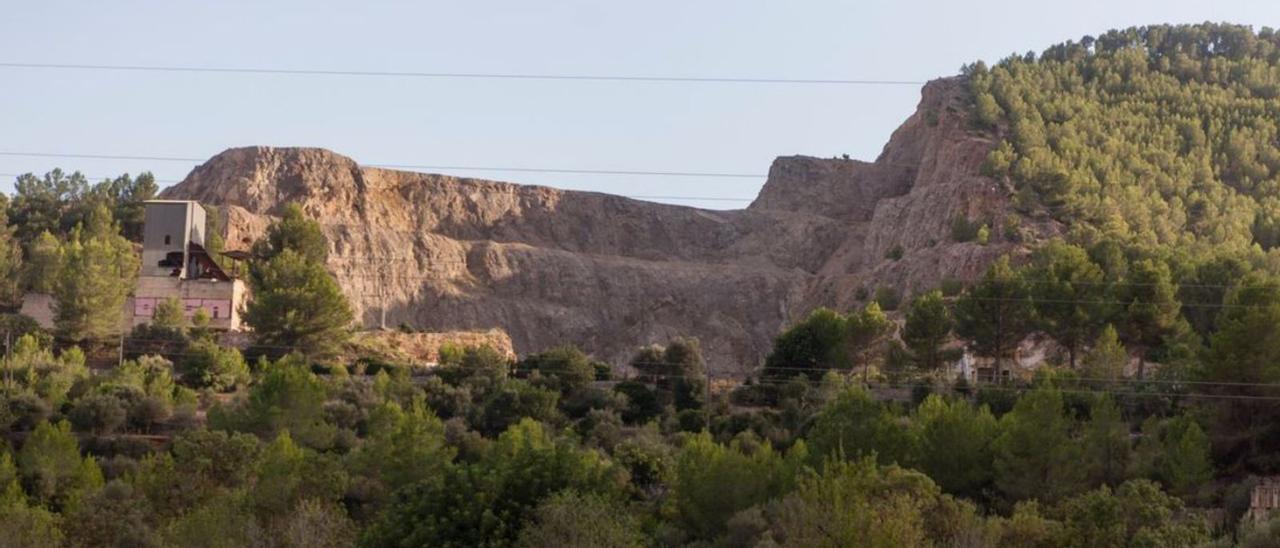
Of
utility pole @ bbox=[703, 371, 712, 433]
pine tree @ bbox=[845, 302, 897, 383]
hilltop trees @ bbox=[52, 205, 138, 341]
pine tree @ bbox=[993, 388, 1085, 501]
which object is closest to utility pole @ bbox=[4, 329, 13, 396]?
hilltop trees @ bbox=[52, 205, 138, 341]

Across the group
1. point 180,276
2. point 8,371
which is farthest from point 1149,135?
point 8,371

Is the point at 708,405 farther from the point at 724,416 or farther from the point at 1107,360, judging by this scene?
the point at 1107,360

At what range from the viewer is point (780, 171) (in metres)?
132

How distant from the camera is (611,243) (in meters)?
121

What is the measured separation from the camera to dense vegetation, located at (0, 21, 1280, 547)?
41625 millimetres

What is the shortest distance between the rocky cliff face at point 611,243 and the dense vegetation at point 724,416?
815cm

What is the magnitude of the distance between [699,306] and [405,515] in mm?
68345

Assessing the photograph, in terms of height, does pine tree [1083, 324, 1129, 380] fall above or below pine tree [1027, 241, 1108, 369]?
below

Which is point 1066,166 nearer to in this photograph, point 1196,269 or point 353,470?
point 1196,269

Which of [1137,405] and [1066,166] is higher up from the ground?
[1066,166]

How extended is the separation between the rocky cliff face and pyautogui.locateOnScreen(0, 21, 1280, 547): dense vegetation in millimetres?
8150

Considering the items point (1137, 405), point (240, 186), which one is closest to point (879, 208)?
point (240, 186)

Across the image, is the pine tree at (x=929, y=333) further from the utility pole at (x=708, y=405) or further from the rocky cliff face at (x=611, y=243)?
the rocky cliff face at (x=611, y=243)

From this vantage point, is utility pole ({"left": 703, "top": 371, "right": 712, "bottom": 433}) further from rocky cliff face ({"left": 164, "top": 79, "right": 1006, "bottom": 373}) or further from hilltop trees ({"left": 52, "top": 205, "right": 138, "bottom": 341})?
rocky cliff face ({"left": 164, "top": 79, "right": 1006, "bottom": 373})
